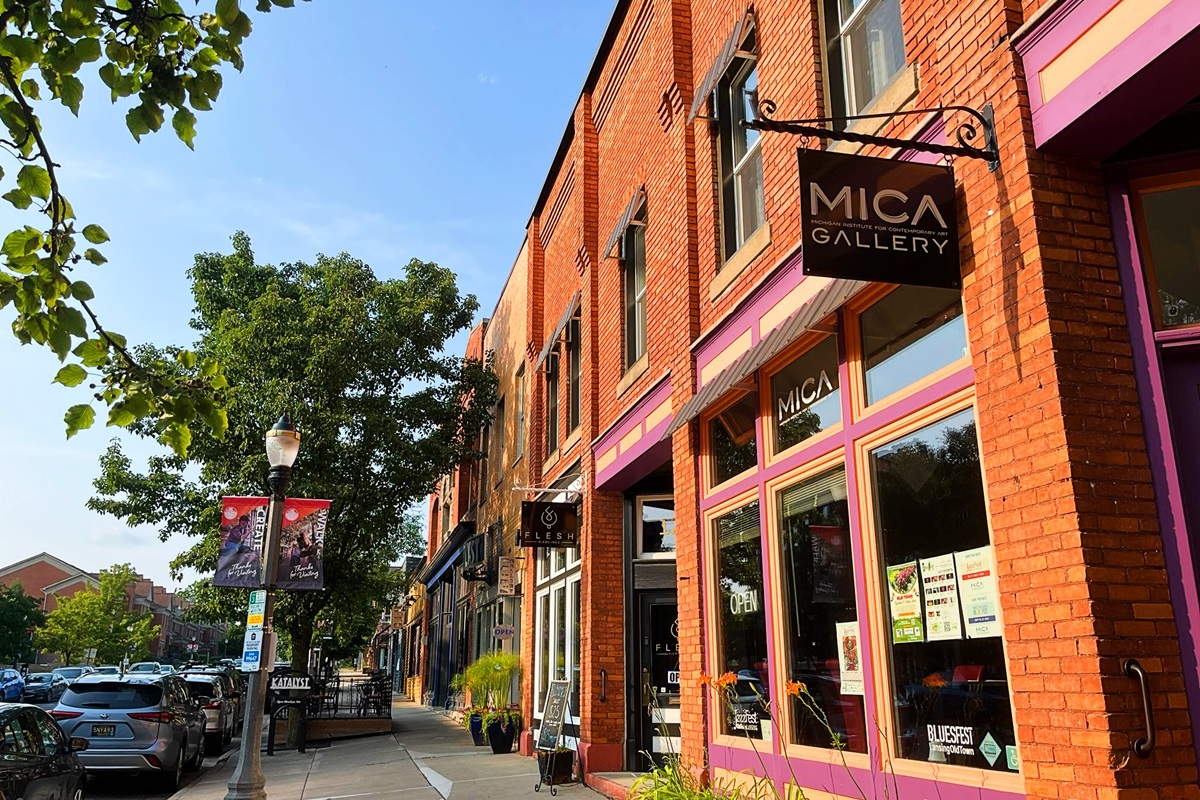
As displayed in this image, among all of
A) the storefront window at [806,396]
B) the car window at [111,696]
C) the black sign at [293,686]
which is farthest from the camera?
the black sign at [293,686]

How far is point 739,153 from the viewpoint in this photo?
9.11 m

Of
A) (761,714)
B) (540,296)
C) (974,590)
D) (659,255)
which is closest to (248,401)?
(540,296)

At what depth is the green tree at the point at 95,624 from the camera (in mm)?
69438

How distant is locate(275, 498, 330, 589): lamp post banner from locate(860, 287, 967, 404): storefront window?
23.0 feet

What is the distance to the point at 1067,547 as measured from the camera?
4.21m

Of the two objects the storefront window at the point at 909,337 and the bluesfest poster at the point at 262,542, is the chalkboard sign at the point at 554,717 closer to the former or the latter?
the bluesfest poster at the point at 262,542

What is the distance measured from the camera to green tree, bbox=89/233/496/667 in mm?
19953

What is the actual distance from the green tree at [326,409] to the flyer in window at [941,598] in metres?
16.3

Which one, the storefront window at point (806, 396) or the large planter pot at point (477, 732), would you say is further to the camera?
the large planter pot at point (477, 732)

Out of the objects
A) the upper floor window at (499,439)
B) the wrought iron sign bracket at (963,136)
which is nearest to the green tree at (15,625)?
the upper floor window at (499,439)

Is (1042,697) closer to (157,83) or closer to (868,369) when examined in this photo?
(868,369)

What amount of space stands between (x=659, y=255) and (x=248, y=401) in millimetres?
12630

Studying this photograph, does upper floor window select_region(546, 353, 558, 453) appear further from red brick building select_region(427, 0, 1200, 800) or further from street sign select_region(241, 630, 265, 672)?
street sign select_region(241, 630, 265, 672)

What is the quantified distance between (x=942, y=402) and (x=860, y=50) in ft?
10.0
